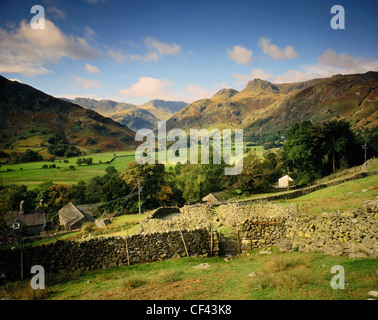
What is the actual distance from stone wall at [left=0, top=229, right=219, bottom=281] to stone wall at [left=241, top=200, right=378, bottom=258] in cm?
268

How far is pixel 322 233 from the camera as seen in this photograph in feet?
34.3

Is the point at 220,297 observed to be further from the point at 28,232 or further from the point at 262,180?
the point at 28,232

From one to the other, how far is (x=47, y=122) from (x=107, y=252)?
166 meters

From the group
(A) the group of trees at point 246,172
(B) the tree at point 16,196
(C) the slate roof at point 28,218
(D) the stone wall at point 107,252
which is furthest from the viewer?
(B) the tree at point 16,196

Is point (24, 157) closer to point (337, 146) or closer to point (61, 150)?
point (61, 150)

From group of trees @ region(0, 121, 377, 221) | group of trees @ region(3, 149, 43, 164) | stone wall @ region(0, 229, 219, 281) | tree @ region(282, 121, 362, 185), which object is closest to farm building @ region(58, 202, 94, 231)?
group of trees @ region(0, 121, 377, 221)

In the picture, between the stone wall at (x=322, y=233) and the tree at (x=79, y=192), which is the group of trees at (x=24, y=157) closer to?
the tree at (x=79, y=192)

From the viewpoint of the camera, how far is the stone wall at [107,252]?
11.3m

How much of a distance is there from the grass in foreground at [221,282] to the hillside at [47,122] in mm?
115217

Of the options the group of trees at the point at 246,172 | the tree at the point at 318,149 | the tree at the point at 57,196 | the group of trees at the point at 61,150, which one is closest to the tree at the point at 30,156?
the group of trees at the point at 61,150

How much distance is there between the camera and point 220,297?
22.7 ft
